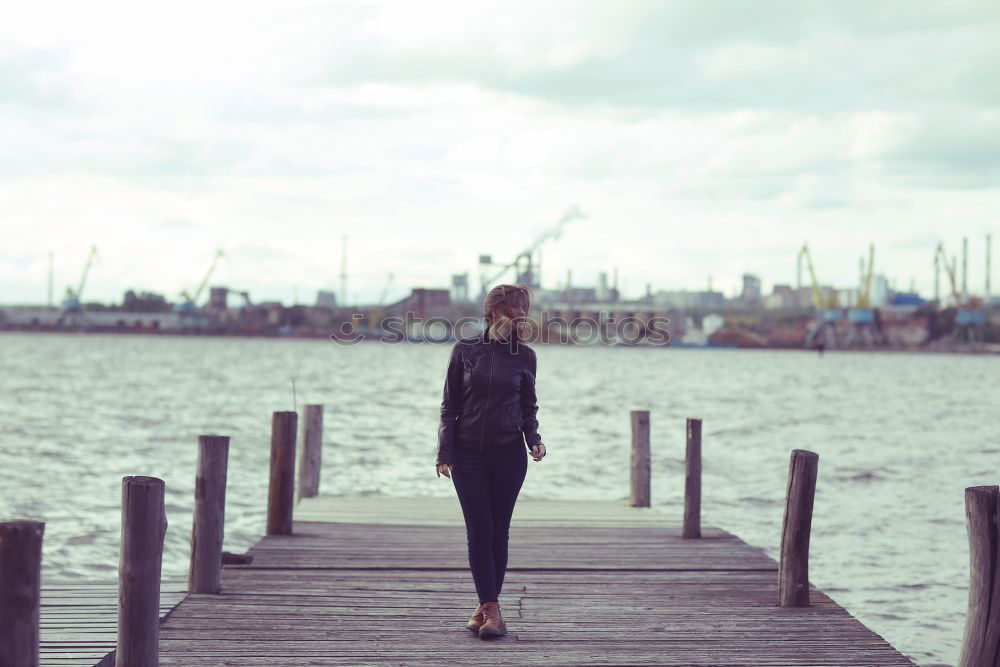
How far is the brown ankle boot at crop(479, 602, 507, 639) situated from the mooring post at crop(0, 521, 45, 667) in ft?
8.06

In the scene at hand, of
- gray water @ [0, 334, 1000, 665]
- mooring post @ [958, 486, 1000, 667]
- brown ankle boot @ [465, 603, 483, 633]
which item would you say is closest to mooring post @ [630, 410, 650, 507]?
gray water @ [0, 334, 1000, 665]

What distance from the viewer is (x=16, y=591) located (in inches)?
153

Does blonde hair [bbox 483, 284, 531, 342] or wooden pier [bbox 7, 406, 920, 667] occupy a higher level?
blonde hair [bbox 483, 284, 531, 342]

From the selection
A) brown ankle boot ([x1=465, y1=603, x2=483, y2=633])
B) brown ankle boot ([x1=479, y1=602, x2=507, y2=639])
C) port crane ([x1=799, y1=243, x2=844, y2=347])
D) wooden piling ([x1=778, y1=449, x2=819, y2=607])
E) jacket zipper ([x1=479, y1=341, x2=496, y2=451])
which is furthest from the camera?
port crane ([x1=799, y1=243, x2=844, y2=347])

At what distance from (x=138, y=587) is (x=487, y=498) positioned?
171 centimetres

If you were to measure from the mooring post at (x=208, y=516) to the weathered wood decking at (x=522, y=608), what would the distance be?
0.12 metres

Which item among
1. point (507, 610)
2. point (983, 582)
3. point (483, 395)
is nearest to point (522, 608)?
point (507, 610)

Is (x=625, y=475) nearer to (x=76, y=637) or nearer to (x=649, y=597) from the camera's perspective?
(x=649, y=597)

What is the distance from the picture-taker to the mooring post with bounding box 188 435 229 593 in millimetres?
6801

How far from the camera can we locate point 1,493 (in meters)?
18.8

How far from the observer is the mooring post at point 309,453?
487 inches

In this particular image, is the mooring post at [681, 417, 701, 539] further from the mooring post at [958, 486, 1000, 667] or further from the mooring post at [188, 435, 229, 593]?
the mooring post at [958, 486, 1000, 667]

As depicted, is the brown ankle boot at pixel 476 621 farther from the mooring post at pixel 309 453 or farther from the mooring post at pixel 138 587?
the mooring post at pixel 309 453

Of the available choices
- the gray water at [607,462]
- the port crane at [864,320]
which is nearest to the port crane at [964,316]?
the port crane at [864,320]
